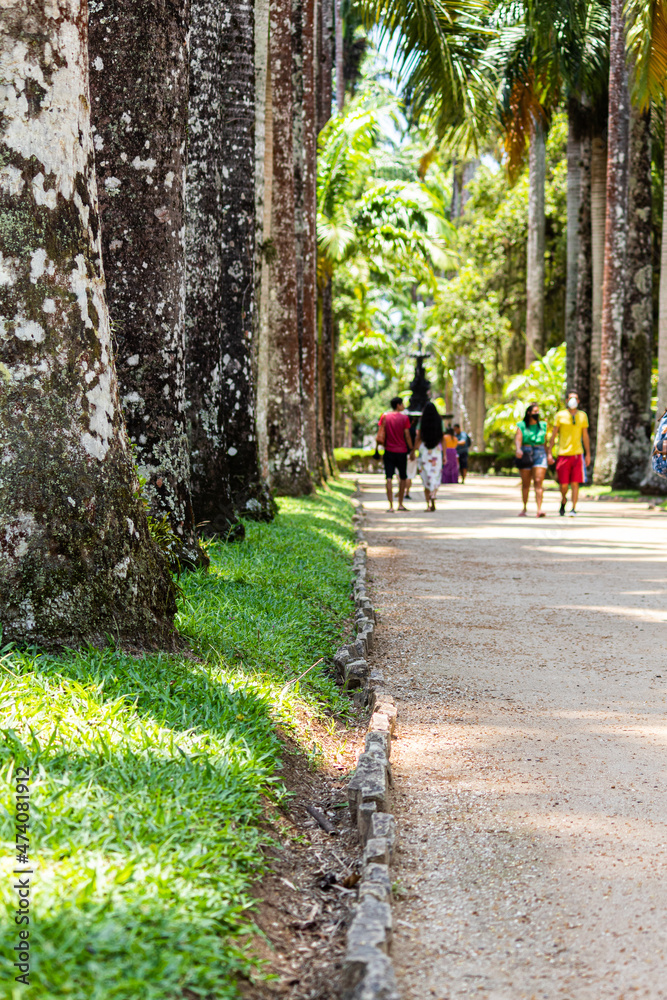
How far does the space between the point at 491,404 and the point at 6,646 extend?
41848mm

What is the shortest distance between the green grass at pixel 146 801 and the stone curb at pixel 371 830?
0.27 m

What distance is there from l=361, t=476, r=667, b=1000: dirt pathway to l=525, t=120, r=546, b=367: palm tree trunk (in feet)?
82.2

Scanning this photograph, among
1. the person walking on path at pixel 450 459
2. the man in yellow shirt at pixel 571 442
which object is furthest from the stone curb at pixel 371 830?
the person walking on path at pixel 450 459

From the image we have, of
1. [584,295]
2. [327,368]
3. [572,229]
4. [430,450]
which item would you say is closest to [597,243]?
[584,295]

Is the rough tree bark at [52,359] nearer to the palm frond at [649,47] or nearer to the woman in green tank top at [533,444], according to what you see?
the woman in green tank top at [533,444]

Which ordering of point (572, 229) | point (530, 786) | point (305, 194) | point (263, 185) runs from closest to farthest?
point (530, 786)
point (263, 185)
point (305, 194)
point (572, 229)

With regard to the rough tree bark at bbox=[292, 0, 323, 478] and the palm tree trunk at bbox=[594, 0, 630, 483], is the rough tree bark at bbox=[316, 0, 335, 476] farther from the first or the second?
the palm tree trunk at bbox=[594, 0, 630, 483]

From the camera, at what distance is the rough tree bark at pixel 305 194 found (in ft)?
56.7

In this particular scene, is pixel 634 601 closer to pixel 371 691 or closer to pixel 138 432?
pixel 371 691

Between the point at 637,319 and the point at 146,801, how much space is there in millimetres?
22019

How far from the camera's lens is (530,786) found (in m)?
4.43

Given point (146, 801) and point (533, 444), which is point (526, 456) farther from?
point (146, 801)

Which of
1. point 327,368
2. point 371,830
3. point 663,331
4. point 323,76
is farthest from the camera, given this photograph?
point 327,368

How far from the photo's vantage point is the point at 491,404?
45188mm
